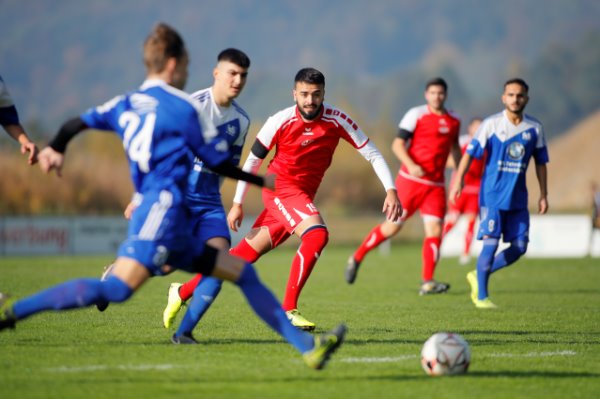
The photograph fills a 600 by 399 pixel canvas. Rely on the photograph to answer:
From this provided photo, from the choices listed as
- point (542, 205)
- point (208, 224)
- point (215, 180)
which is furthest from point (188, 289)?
point (542, 205)

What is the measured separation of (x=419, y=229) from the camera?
39656mm

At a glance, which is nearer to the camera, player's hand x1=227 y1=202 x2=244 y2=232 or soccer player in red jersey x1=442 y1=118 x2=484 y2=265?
player's hand x1=227 y1=202 x2=244 y2=232

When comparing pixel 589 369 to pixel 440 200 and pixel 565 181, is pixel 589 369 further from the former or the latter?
pixel 565 181

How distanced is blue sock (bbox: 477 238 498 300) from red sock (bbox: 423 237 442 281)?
201cm


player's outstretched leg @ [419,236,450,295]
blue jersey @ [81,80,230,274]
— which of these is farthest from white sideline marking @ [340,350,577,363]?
player's outstretched leg @ [419,236,450,295]

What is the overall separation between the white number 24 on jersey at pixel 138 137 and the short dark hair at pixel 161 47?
1.18ft

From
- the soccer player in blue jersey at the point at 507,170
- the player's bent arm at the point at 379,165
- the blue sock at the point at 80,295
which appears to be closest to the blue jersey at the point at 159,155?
the blue sock at the point at 80,295

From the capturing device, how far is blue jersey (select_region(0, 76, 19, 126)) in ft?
26.7

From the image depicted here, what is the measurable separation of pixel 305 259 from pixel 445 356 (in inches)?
111

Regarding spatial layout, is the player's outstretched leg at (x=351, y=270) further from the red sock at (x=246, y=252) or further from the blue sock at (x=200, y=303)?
the blue sock at (x=200, y=303)

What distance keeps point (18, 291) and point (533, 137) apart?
735 cm

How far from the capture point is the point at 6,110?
Result: 8.16 m

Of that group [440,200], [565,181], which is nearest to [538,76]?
[565,181]

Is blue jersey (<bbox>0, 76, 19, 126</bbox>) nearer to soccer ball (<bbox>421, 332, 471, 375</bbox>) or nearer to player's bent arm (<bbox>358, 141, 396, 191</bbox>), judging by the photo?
player's bent arm (<bbox>358, 141, 396, 191</bbox>)
